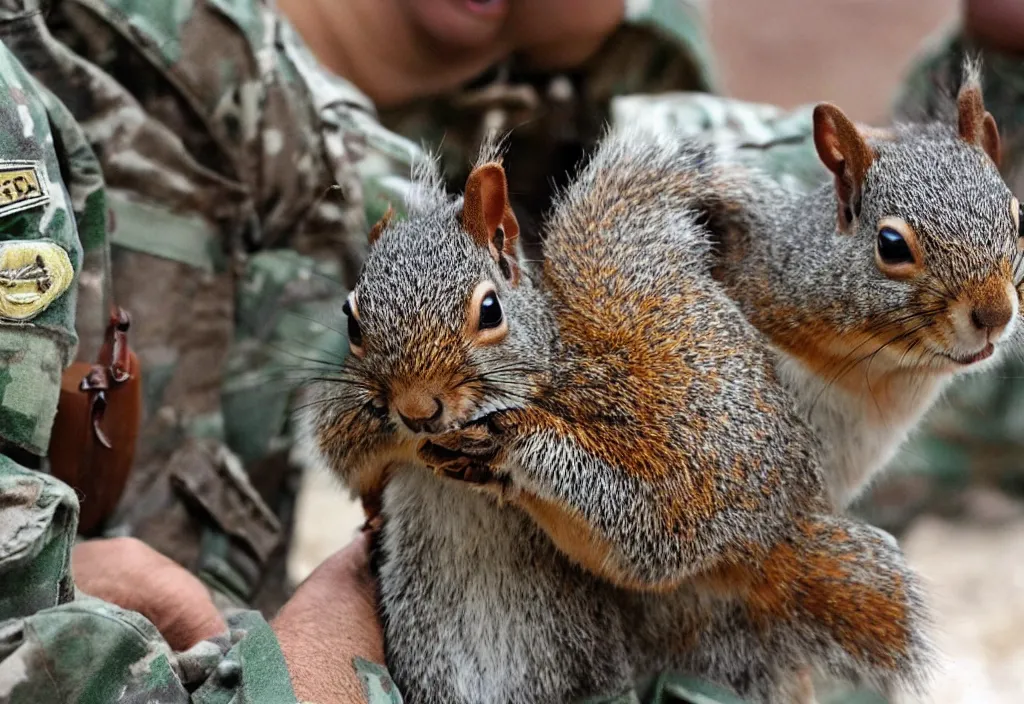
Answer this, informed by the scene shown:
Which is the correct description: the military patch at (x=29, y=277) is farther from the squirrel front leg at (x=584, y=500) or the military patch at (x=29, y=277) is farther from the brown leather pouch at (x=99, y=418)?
the squirrel front leg at (x=584, y=500)

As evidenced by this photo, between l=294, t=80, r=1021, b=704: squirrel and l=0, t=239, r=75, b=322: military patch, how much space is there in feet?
1.01

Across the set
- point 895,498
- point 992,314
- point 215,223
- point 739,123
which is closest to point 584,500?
point 992,314

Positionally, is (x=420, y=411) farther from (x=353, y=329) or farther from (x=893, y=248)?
(x=893, y=248)

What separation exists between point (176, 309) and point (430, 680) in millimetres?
888

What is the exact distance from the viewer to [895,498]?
3484mm

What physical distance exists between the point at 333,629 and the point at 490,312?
447 mm

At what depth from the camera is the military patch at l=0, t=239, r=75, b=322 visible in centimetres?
108

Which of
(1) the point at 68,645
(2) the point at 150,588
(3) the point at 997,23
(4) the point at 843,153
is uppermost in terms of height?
(3) the point at 997,23

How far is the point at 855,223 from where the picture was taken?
1.28 m

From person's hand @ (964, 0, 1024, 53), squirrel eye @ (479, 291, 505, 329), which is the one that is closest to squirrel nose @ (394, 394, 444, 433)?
squirrel eye @ (479, 291, 505, 329)

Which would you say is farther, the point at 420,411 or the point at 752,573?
the point at 752,573

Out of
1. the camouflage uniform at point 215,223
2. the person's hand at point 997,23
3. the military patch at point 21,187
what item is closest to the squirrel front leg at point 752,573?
the camouflage uniform at point 215,223

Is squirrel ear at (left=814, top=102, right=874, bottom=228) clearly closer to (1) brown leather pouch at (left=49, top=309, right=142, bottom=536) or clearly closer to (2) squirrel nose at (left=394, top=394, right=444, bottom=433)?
(2) squirrel nose at (left=394, top=394, right=444, bottom=433)

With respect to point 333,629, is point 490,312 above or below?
above
